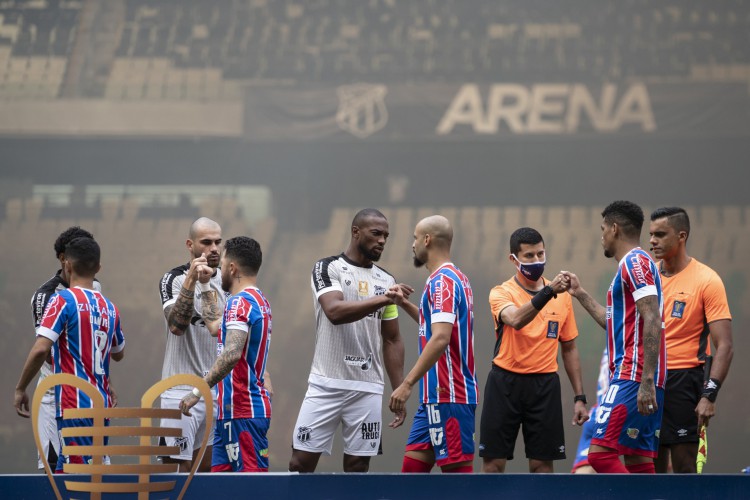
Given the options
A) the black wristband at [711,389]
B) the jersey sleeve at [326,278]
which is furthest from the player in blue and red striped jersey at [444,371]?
the black wristband at [711,389]

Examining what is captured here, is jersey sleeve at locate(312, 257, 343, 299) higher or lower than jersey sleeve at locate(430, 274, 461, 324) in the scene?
higher

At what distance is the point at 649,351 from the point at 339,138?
5200 millimetres

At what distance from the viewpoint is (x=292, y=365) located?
28.5 ft

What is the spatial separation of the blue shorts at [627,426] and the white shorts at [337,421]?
1.29 m

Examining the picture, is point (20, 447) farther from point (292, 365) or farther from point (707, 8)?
point (707, 8)

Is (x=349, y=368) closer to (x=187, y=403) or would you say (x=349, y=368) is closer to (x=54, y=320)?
(x=187, y=403)

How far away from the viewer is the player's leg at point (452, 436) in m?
4.57

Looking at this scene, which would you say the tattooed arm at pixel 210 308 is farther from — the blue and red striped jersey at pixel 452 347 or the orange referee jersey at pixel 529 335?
the orange referee jersey at pixel 529 335

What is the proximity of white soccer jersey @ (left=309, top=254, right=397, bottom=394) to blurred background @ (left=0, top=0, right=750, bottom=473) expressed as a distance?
353 cm

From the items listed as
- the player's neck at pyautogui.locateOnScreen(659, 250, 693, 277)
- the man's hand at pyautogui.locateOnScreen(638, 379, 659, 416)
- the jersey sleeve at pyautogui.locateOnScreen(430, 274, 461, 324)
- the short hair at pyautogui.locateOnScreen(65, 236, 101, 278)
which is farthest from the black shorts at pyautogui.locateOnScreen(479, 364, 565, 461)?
the short hair at pyautogui.locateOnScreen(65, 236, 101, 278)

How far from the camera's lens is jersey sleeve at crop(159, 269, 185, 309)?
552cm

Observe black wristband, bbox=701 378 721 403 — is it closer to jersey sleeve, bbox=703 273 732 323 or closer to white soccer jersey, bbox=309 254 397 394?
jersey sleeve, bbox=703 273 732 323

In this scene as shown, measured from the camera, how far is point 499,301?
5.46 metres

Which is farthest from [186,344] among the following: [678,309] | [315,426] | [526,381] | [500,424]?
[678,309]
